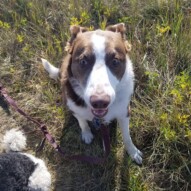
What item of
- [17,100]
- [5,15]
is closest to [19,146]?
[17,100]

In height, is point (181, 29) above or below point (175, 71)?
above

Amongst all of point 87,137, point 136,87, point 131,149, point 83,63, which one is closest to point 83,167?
point 87,137

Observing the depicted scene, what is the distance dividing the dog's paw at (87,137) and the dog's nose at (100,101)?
1.08m

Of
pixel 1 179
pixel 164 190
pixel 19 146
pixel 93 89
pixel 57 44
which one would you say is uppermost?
pixel 93 89

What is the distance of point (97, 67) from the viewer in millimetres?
2428

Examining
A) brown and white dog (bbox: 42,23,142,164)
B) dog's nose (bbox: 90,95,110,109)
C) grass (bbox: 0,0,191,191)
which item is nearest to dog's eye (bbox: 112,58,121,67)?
brown and white dog (bbox: 42,23,142,164)

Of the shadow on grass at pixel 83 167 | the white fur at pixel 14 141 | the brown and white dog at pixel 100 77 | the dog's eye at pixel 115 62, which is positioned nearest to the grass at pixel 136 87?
the shadow on grass at pixel 83 167

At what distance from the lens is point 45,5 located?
4.20 metres

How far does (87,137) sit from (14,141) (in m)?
0.70

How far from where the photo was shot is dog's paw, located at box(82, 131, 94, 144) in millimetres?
3297

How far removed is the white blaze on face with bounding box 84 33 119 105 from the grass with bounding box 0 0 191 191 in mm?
759

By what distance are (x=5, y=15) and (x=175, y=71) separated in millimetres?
2190

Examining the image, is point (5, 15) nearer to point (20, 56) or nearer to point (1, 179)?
point (20, 56)

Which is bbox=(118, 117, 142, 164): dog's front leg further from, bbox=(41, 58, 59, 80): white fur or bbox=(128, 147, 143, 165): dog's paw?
bbox=(41, 58, 59, 80): white fur
